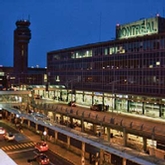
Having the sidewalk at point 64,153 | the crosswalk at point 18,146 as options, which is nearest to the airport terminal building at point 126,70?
the sidewalk at point 64,153

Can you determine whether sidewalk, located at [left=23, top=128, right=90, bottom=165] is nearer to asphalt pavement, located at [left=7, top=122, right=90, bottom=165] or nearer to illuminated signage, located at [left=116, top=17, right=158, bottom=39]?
asphalt pavement, located at [left=7, top=122, right=90, bottom=165]

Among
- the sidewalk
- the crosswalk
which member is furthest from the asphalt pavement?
the crosswalk

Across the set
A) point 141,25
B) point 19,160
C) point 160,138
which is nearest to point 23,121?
point 19,160

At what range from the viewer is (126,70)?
7044 centimetres

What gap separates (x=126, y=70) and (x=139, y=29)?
11.0 meters

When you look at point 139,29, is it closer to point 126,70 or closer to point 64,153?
point 126,70

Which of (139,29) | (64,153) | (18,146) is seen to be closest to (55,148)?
(64,153)

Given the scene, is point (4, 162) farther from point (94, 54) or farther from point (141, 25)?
point (94, 54)

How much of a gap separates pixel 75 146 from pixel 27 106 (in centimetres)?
3625

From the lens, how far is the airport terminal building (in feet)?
203

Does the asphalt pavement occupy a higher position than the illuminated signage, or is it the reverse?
the illuminated signage

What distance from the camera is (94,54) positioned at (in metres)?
84.1

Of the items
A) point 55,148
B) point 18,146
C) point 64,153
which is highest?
point 18,146

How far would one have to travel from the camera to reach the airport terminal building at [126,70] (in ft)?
203
